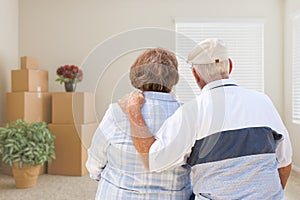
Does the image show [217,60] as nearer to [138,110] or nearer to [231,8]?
[138,110]

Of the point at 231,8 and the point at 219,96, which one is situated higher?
the point at 231,8

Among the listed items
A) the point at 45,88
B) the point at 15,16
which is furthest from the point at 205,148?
the point at 15,16

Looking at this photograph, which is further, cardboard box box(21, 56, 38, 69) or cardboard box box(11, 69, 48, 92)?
cardboard box box(21, 56, 38, 69)

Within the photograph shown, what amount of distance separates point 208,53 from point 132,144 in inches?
15.3

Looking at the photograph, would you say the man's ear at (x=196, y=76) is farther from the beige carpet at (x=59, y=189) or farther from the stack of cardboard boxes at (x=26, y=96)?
the stack of cardboard boxes at (x=26, y=96)

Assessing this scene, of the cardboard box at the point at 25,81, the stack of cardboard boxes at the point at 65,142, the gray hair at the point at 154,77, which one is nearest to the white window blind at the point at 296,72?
the stack of cardboard boxes at the point at 65,142

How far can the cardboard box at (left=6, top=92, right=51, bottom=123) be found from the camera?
14.0 ft

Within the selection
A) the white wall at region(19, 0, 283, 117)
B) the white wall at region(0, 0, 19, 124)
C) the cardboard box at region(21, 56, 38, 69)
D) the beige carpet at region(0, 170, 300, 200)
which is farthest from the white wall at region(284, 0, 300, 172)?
the white wall at region(0, 0, 19, 124)

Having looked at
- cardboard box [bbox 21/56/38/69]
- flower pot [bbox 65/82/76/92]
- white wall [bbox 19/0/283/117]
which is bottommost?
flower pot [bbox 65/82/76/92]

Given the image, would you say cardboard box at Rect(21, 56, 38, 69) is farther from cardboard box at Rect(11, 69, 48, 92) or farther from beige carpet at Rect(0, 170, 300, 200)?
beige carpet at Rect(0, 170, 300, 200)

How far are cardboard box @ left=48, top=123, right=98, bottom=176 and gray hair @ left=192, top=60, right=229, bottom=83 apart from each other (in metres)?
3.23

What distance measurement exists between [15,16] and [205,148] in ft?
14.8

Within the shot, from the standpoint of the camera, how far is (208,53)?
1.23 metres

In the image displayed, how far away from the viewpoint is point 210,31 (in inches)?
204
